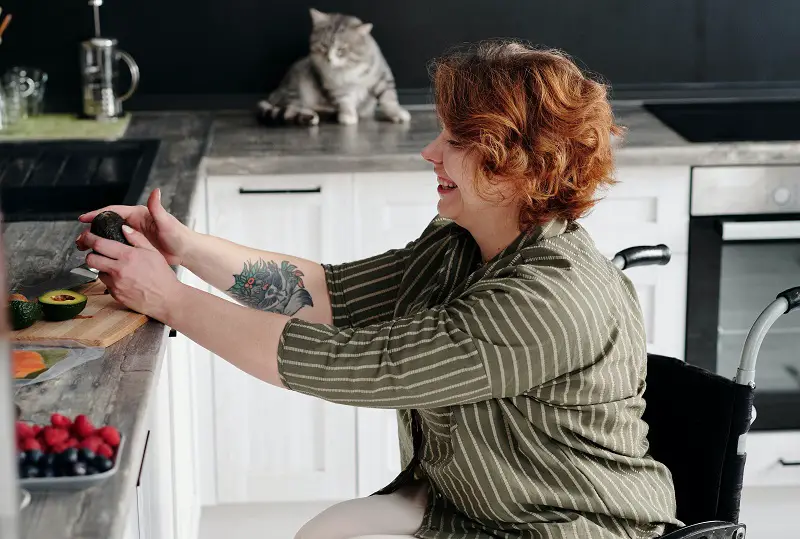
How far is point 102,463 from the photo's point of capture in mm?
1172

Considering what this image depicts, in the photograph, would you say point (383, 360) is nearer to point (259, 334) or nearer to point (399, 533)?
point (259, 334)

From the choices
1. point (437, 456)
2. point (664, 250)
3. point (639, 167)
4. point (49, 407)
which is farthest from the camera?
point (639, 167)

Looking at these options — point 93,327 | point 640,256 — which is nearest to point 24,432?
point 93,327

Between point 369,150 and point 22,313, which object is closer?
point 22,313

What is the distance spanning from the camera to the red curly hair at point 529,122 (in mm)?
1556

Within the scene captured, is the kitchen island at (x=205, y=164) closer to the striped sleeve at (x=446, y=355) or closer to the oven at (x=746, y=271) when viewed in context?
the oven at (x=746, y=271)

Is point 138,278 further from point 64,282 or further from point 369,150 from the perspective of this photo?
point 369,150

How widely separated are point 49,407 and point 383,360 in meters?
0.41

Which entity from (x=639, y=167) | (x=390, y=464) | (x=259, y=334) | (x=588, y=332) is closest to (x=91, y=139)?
(x=390, y=464)

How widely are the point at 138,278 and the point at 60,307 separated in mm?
112

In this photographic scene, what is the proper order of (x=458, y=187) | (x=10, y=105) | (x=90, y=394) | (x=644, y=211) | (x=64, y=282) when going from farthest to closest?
1. (x=10, y=105)
2. (x=644, y=211)
3. (x=64, y=282)
4. (x=458, y=187)
5. (x=90, y=394)

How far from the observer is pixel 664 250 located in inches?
77.8

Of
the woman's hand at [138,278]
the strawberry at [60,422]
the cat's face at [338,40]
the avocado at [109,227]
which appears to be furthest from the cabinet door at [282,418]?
the strawberry at [60,422]

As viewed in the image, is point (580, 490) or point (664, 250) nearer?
point (580, 490)
